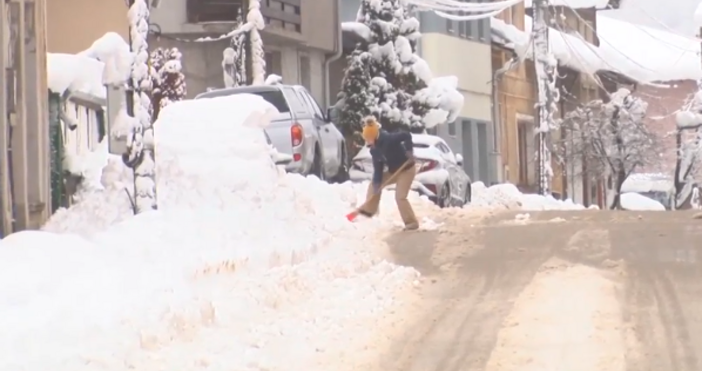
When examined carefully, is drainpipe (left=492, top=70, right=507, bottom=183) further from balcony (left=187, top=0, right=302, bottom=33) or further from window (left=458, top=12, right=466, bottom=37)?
balcony (left=187, top=0, right=302, bottom=33)

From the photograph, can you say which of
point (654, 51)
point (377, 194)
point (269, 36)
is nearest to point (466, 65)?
point (269, 36)

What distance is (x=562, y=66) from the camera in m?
52.2

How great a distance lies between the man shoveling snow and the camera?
17.0 meters

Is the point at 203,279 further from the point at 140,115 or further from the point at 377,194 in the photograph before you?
the point at 377,194

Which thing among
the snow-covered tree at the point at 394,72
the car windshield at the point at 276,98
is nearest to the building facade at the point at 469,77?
the snow-covered tree at the point at 394,72

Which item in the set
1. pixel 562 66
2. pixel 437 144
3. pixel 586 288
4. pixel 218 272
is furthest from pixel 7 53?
pixel 562 66

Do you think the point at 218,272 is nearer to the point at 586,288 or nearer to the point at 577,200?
the point at 586,288

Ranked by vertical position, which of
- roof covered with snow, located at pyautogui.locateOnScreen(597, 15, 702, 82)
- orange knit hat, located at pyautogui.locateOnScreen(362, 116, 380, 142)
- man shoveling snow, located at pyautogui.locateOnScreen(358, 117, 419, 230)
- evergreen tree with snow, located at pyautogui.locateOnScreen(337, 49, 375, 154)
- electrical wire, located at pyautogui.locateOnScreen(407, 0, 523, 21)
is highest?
roof covered with snow, located at pyautogui.locateOnScreen(597, 15, 702, 82)

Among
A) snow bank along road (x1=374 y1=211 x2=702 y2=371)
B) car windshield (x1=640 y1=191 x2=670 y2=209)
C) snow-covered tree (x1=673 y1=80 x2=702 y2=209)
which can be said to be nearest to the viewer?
snow bank along road (x1=374 y1=211 x2=702 y2=371)

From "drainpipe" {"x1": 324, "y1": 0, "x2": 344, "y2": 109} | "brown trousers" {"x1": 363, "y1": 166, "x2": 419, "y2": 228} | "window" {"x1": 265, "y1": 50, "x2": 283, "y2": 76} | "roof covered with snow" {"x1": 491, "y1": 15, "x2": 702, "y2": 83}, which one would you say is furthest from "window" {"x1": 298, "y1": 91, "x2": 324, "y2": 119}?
"roof covered with snow" {"x1": 491, "y1": 15, "x2": 702, "y2": 83}

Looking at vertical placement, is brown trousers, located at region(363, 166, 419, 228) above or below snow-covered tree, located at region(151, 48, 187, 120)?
below

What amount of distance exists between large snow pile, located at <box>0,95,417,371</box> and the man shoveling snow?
538 millimetres

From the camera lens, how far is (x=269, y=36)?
113ft

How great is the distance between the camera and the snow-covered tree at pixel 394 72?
35531 millimetres
